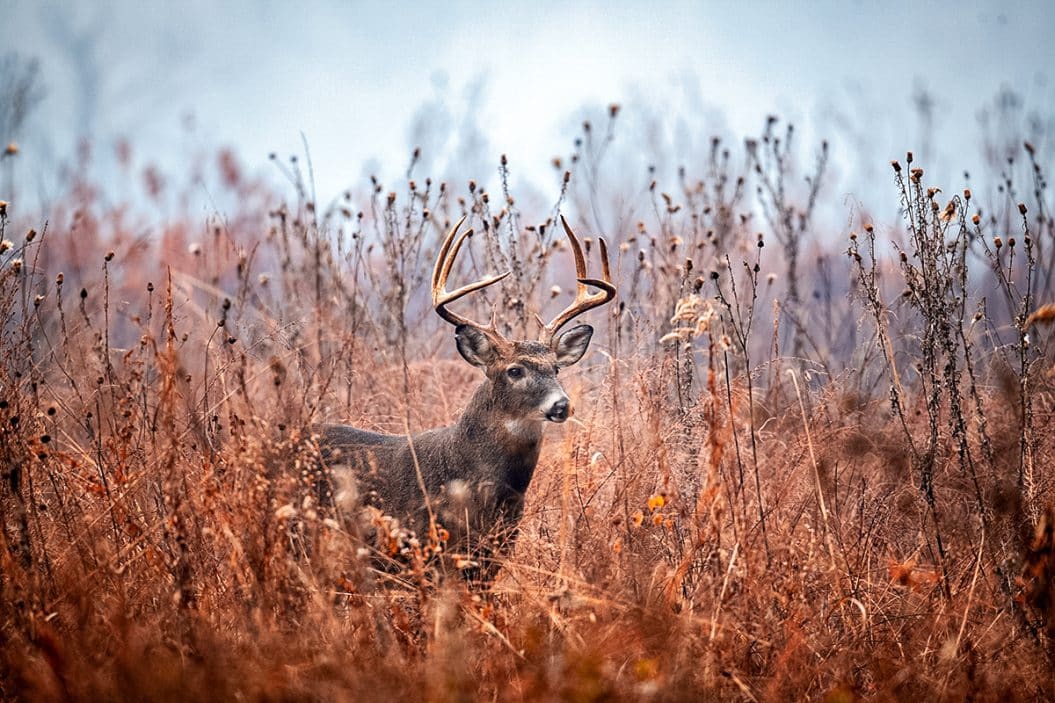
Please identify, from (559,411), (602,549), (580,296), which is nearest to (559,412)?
(559,411)

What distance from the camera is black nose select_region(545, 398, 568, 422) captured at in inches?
198

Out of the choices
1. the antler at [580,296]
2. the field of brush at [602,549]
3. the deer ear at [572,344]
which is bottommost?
the field of brush at [602,549]

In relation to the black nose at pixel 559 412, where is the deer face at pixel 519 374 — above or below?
above

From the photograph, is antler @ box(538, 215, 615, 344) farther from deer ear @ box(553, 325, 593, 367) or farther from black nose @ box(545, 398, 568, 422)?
black nose @ box(545, 398, 568, 422)

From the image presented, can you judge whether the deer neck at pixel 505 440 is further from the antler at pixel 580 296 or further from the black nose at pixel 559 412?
the antler at pixel 580 296

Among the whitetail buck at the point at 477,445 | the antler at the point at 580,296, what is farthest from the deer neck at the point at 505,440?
the antler at the point at 580,296

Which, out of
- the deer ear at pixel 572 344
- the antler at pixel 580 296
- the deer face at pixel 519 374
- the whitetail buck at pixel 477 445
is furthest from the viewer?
the deer ear at pixel 572 344

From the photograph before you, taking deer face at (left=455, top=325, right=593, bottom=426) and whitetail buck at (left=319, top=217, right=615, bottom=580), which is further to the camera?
deer face at (left=455, top=325, right=593, bottom=426)

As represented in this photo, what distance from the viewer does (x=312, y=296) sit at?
836cm

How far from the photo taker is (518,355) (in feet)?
17.9

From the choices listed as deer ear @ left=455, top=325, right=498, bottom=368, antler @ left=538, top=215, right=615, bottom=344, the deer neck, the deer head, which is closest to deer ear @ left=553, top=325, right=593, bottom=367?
the deer head

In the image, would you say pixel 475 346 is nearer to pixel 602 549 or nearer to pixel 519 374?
pixel 519 374

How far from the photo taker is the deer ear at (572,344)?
19.0ft

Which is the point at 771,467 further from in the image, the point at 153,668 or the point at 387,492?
the point at 153,668
